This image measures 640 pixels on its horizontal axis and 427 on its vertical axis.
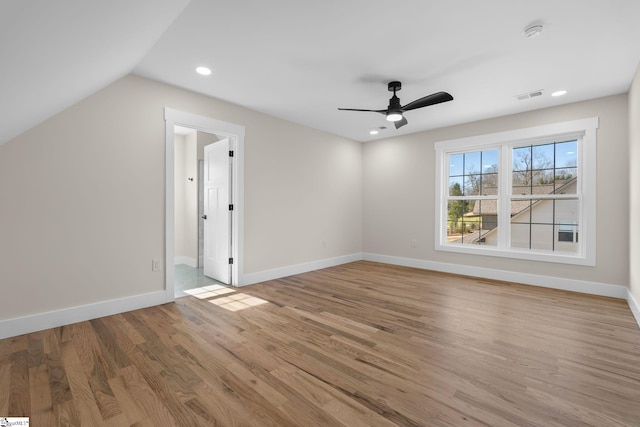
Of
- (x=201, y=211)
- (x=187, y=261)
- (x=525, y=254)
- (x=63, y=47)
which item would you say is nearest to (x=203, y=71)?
(x=63, y=47)

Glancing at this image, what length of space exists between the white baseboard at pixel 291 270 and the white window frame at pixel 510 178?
181 cm

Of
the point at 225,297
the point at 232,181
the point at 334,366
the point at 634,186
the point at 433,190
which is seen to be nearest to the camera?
the point at 334,366

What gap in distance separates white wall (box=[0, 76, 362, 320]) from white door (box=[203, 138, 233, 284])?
28cm

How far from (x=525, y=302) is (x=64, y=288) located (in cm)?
498

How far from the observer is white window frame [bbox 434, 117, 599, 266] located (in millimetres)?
3820

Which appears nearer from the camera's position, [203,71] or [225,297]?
[203,71]

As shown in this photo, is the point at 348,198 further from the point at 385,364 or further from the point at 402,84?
the point at 385,364

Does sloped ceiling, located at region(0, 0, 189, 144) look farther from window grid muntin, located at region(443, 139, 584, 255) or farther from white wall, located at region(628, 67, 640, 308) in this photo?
window grid muntin, located at region(443, 139, 584, 255)

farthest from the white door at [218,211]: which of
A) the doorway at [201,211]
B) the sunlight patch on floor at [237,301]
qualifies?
the sunlight patch on floor at [237,301]

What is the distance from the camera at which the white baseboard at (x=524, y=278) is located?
146 inches

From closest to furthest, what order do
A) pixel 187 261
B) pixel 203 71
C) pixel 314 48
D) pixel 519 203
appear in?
1. pixel 314 48
2. pixel 203 71
3. pixel 519 203
4. pixel 187 261

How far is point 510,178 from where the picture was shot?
4.58m

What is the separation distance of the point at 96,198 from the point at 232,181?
1626mm

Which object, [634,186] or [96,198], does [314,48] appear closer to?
[96,198]
